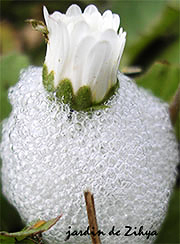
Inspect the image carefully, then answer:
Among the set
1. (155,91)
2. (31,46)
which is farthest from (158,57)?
(31,46)

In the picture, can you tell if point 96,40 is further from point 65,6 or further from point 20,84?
point 65,6

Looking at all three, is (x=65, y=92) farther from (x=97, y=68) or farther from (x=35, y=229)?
(x=35, y=229)

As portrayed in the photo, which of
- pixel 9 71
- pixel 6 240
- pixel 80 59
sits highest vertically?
pixel 80 59

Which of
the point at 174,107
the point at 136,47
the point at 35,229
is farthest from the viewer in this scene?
the point at 136,47

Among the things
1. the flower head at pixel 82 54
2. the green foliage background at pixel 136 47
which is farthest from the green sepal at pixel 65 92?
the green foliage background at pixel 136 47

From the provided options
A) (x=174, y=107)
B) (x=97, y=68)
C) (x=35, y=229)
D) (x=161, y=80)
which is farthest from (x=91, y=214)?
(x=161, y=80)

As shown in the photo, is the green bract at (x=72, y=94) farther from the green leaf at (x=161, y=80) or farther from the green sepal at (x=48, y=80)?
the green leaf at (x=161, y=80)
